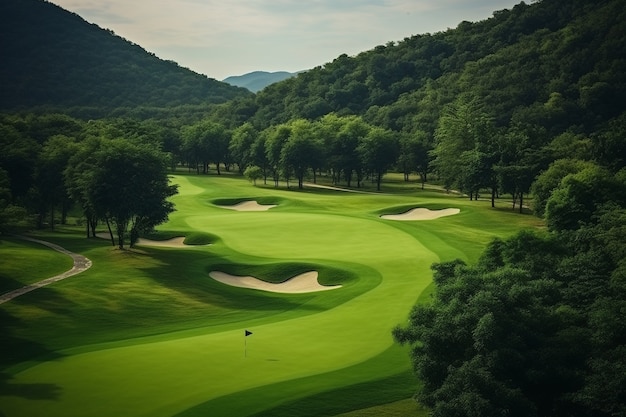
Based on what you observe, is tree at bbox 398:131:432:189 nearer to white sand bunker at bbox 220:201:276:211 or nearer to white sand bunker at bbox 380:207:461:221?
white sand bunker at bbox 220:201:276:211

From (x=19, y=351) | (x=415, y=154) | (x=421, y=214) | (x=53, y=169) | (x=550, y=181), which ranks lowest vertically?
(x=19, y=351)

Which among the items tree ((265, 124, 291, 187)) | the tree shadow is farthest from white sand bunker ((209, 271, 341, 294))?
tree ((265, 124, 291, 187))

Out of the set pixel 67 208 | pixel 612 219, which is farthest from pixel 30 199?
pixel 612 219

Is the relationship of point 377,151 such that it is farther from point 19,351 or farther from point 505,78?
point 19,351

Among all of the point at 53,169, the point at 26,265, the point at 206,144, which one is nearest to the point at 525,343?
the point at 26,265

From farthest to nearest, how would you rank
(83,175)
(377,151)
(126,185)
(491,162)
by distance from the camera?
(377,151), (491,162), (83,175), (126,185)

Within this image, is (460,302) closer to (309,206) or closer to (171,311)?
(171,311)
